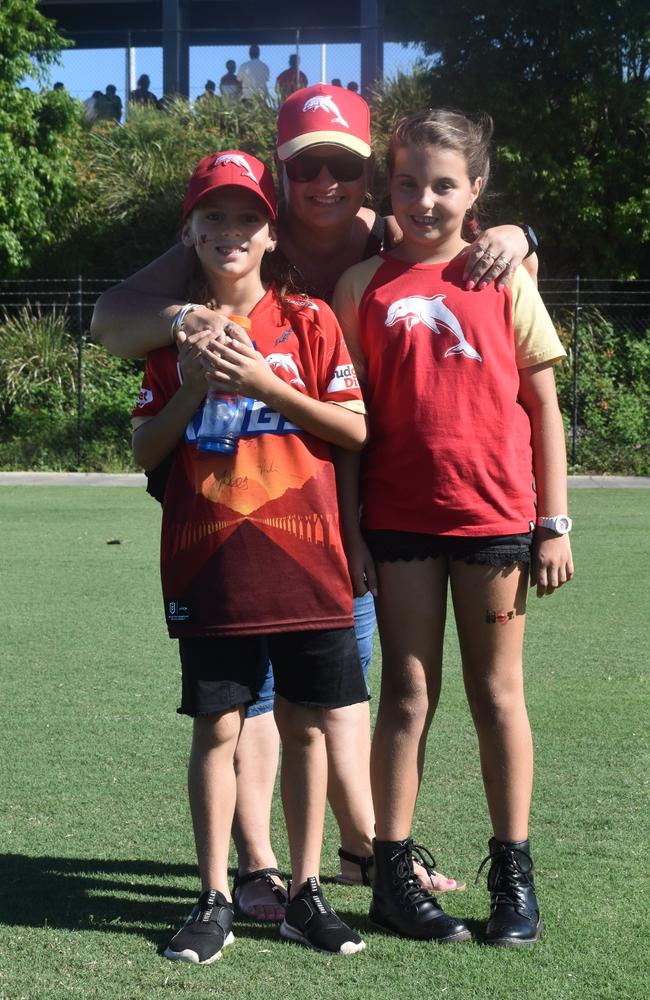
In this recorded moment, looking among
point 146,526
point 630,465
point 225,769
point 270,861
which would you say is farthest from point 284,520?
point 630,465

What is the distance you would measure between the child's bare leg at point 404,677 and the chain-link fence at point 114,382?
549 inches

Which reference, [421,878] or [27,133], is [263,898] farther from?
[27,133]

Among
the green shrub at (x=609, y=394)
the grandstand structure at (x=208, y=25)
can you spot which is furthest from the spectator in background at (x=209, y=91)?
the green shrub at (x=609, y=394)

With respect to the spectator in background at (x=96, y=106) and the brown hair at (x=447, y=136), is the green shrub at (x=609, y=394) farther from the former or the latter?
the brown hair at (x=447, y=136)

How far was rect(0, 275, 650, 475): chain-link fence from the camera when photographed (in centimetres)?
1766

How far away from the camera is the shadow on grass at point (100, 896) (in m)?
3.27

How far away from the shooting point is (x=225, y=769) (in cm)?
315

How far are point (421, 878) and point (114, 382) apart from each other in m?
16.6

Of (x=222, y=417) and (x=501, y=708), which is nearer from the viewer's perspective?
(x=222, y=417)

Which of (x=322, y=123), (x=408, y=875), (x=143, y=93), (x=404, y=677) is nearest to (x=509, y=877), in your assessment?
(x=408, y=875)

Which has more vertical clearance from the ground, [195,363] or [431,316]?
[431,316]

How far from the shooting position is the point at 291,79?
81.1 feet

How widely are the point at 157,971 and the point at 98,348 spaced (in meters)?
17.8

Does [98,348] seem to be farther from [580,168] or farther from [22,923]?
[22,923]
